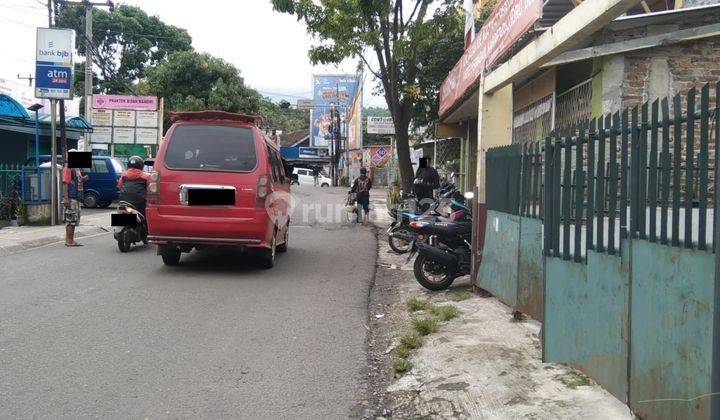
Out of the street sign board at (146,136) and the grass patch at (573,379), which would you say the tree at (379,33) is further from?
the street sign board at (146,136)

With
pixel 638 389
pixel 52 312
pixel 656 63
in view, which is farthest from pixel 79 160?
pixel 638 389

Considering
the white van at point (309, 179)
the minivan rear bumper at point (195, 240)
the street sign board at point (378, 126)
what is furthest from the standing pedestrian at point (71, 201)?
the white van at point (309, 179)

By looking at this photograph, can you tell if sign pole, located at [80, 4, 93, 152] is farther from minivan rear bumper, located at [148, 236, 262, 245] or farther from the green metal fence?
the green metal fence

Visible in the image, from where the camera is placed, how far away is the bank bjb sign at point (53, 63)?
14094 mm

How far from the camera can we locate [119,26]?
36312mm

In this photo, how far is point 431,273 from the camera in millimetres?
7914

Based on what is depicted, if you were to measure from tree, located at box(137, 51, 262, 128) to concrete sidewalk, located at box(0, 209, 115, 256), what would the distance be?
1785cm

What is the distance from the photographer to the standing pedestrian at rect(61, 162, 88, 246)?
11281mm

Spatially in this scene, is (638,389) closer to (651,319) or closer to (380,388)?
(651,319)

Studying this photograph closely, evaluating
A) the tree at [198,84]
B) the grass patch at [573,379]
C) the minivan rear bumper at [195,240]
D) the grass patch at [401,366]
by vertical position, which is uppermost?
the tree at [198,84]

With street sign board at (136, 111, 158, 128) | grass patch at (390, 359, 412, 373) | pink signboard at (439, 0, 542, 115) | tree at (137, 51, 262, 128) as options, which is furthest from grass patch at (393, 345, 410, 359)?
street sign board at (136, 111, 158, 128)

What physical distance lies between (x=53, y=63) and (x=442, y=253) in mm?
11037

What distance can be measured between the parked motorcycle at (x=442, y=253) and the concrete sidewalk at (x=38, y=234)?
717cm

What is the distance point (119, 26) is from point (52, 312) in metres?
34.0
